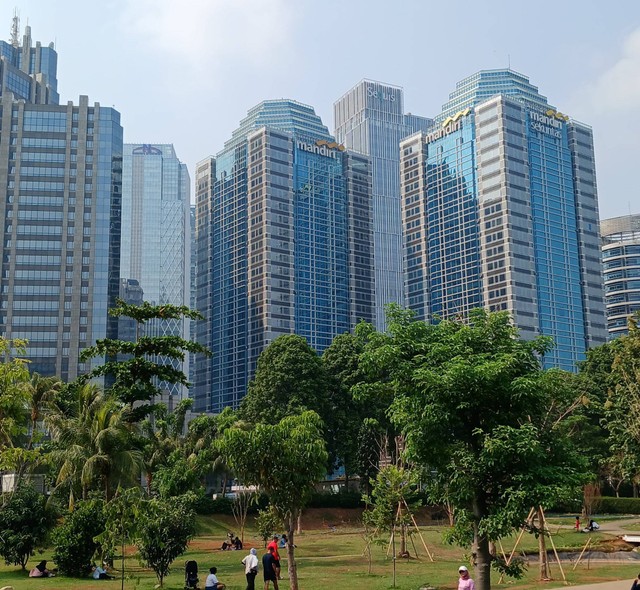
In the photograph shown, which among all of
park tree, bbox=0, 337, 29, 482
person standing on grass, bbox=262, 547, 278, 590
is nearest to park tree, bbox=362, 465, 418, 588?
person standing on grass, bbox=262, 547, 278, 590

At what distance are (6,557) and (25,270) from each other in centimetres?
10486

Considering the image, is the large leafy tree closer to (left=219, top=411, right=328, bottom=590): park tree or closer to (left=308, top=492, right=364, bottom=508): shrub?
(left=308, top=492, right=364, bottom=508): shrub

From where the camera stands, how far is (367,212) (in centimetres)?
16850

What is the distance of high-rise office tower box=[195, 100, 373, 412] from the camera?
150 m

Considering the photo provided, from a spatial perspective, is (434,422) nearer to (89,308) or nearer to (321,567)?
(321,567)

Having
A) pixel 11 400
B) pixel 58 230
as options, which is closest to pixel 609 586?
pixel 11 400

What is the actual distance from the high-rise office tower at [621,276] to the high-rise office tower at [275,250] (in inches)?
2199

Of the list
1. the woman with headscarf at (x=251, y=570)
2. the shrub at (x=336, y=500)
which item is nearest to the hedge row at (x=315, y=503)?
the shrub at (x=336, y=500)

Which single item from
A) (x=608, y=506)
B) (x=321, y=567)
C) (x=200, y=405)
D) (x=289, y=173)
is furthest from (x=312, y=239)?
(x=321, y=567)

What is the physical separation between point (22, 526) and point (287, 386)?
37.8 metres

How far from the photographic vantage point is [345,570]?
33.4 m

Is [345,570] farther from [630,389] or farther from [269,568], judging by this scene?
[630,389]

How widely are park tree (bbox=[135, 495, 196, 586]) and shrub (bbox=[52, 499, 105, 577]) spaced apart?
3.67m

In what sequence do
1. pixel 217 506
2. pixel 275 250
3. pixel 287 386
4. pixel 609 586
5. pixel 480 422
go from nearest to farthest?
pixel 480 422
pixel 609 586
pixel 217 506
pixel 287 386
pixel 275 250
